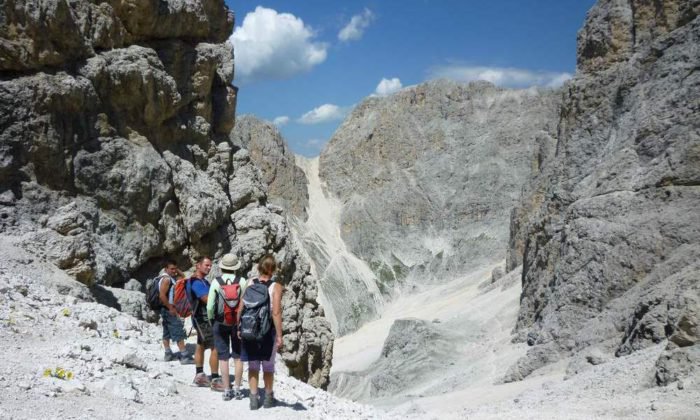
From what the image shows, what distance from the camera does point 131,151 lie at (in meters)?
15.8

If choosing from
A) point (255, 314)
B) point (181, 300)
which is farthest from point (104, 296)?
point (255, 314)

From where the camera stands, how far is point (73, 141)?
1444 cm

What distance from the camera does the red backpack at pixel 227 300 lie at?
845 cm

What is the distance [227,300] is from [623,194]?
16149 millimetres

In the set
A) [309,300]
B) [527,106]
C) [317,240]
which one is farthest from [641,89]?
[527,106]

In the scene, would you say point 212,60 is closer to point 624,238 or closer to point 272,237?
point 272,237

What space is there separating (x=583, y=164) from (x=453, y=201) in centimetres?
5791

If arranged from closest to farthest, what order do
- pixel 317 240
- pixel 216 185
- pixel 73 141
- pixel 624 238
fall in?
pixel 73 141 → pixel 216 185 → pixel 624 238 → pixel 317 240

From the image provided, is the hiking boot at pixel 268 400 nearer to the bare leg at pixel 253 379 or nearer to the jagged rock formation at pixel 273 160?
the bare leg at pixel 253 379

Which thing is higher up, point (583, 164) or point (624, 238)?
point (583, 164)

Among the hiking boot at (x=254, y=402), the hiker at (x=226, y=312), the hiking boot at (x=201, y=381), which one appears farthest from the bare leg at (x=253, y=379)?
the hiking boot at (x=201, y=381)

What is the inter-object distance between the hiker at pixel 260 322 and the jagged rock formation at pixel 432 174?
68105mm

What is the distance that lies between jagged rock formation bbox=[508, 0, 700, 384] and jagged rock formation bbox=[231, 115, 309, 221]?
5114 centimetres

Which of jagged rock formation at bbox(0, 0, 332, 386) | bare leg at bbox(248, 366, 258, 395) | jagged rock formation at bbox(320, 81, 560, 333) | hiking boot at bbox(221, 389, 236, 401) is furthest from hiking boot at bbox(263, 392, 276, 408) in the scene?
jagged rock formation at bbox(320, 81, 560, 333)
